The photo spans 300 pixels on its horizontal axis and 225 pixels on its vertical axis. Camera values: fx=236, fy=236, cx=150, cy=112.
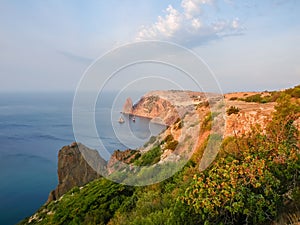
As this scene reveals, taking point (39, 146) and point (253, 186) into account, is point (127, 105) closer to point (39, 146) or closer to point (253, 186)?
point (253, 186)

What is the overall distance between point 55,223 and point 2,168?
142ft

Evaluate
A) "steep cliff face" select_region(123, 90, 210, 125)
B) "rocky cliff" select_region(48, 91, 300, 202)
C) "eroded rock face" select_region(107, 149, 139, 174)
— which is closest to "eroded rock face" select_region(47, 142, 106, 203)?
"rocky cliff" select_region(48, 91, 300, 202)

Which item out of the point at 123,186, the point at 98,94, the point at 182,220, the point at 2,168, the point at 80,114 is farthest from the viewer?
the point at 2,168

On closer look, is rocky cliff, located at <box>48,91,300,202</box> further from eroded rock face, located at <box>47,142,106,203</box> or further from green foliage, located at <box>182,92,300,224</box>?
green foliage, located at <box>182,92,300,224</box>

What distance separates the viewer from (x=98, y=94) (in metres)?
7.54

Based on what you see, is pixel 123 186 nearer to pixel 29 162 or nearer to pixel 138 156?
pixel 138 156

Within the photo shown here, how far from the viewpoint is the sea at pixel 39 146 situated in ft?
28.3

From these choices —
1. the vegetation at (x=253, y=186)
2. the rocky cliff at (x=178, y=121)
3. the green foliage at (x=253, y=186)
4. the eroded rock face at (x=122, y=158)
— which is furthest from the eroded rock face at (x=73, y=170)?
the green foliage at (x=253, y=186)

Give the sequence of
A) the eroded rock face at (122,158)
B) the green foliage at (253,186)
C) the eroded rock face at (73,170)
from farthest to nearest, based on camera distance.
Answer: the eroded rock face at (73,170) → the eroded rock face at (122,158) → the green foliage at (253,186)

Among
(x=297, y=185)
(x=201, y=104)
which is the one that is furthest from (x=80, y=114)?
(x=201, y=104)

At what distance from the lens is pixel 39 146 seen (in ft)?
195

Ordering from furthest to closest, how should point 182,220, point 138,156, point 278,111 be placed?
point 138,156, point 278,111, point 182,220

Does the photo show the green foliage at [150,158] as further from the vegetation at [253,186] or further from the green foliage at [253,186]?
the green foliage at [253,186]

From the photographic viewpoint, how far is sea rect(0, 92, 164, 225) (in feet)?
28.3
